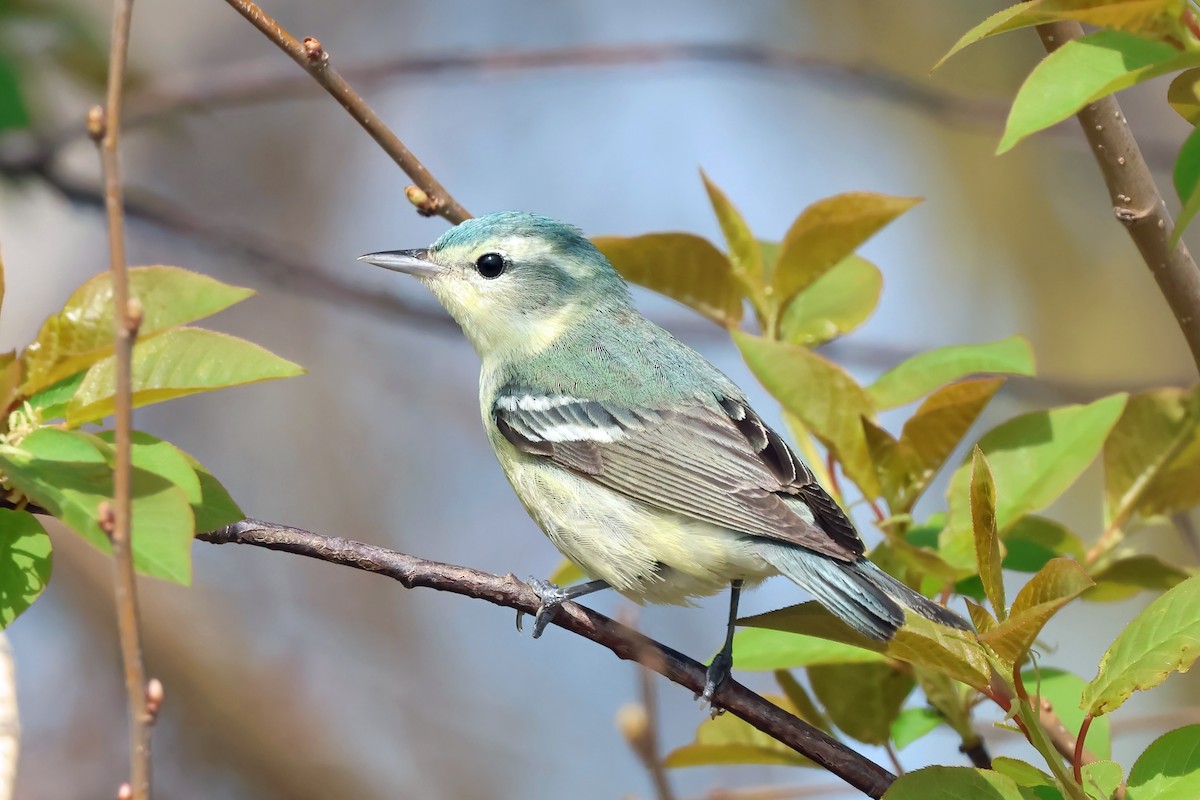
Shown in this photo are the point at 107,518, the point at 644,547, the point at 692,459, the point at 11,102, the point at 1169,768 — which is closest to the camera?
the point at 107,518

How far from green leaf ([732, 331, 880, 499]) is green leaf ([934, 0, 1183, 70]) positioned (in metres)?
0.84

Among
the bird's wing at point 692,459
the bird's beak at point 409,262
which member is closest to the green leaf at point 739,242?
the bird's wing at point 692,459

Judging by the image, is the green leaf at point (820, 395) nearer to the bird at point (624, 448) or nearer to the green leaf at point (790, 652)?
the bird at point (624, 448)

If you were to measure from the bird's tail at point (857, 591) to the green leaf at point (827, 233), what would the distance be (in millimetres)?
639

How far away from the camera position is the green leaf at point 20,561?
1934mm

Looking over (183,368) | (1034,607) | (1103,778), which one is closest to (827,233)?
(1034,607)

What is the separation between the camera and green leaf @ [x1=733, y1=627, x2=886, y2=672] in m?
2.41

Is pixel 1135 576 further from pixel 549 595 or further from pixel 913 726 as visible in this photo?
pixel 549 595

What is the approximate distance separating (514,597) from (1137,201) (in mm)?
1386

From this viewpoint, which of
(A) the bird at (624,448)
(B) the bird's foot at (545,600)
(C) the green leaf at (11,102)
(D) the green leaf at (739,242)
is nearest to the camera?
(B) the bird's foot at (545,600)

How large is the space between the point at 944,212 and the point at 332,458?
486cm

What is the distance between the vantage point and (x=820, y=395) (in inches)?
102

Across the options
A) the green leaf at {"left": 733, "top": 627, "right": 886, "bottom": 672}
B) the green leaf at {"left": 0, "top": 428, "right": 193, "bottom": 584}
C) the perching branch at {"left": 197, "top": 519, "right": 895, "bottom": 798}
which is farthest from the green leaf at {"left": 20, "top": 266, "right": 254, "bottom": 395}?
the green leaf at {"left": 733, "top": 627, "right": 886, "bottom": 672}

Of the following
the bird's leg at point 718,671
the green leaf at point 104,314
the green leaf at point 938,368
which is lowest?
the bird's leg at point 718,671
